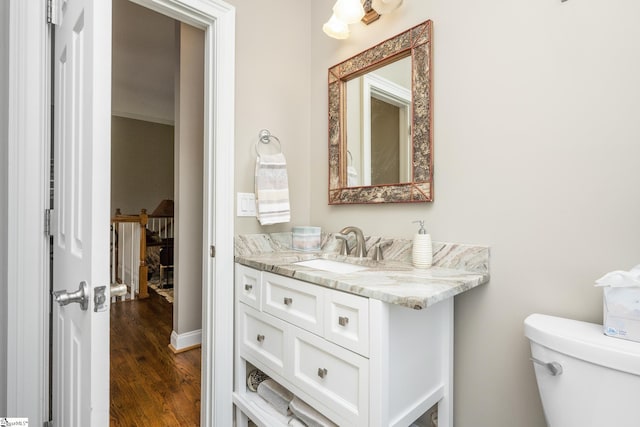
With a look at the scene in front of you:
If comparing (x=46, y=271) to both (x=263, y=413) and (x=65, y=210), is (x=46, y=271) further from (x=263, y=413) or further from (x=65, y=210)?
(x=263, y=413)

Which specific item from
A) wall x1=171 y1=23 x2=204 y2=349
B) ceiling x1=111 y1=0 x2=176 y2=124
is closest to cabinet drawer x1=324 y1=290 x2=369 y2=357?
wall x1=171 y1=23 x2=204 y2=349

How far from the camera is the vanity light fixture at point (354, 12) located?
144 centimetres

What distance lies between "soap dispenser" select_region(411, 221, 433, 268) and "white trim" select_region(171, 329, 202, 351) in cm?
197

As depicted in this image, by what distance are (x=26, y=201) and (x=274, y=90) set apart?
1.21 m

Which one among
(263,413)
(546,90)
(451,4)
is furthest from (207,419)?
(451,4)

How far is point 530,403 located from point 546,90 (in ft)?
3.47

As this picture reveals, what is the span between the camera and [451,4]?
4.19ft

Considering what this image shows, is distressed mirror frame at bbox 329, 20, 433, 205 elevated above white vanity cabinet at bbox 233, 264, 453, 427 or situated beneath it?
elevated above

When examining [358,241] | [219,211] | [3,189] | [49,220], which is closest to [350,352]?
[358,241]

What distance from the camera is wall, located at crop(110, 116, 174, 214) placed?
18.0ft

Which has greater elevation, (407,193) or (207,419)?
(407,193)

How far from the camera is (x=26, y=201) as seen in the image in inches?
42.0

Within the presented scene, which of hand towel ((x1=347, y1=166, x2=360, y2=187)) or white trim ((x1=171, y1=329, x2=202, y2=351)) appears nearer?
hand towel ((x1=347, y1=166, x2=360, y2=187))

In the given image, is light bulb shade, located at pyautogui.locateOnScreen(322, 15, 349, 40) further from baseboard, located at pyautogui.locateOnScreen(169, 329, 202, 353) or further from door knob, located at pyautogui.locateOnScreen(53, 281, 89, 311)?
baseboard, located at pyautogui.locateOnScreen(169, 329, 202, 353)
